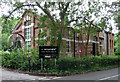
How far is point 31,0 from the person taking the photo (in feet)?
45.4

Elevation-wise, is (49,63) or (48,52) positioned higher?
(48,52)

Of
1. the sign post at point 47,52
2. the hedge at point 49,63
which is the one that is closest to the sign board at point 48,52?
the sign post at point 47,52

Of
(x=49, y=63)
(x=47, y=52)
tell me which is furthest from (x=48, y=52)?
(x=49, y=63)

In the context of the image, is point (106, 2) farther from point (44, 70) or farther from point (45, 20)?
point (44, 70)

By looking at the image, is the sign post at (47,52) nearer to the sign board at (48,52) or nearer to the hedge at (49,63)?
the sign board at (48,52)

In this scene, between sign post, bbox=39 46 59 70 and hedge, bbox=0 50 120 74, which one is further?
sign post, bbox=39 46 59 70

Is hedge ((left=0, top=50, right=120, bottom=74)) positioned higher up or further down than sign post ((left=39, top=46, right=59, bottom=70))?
further down

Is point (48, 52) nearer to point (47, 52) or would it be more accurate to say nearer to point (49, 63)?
point (47, 52)

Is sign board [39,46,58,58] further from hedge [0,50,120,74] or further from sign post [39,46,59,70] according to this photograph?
hedge [0,50,120,74]

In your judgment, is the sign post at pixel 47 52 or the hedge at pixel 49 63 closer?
the hedge at pixel 49 63

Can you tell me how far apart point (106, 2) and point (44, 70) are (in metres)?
9.05

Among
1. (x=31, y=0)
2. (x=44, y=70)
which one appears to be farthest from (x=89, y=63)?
(x=31, y=0)

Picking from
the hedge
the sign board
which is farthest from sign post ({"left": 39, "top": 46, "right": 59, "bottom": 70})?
the hedge

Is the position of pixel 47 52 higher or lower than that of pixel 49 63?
higher
